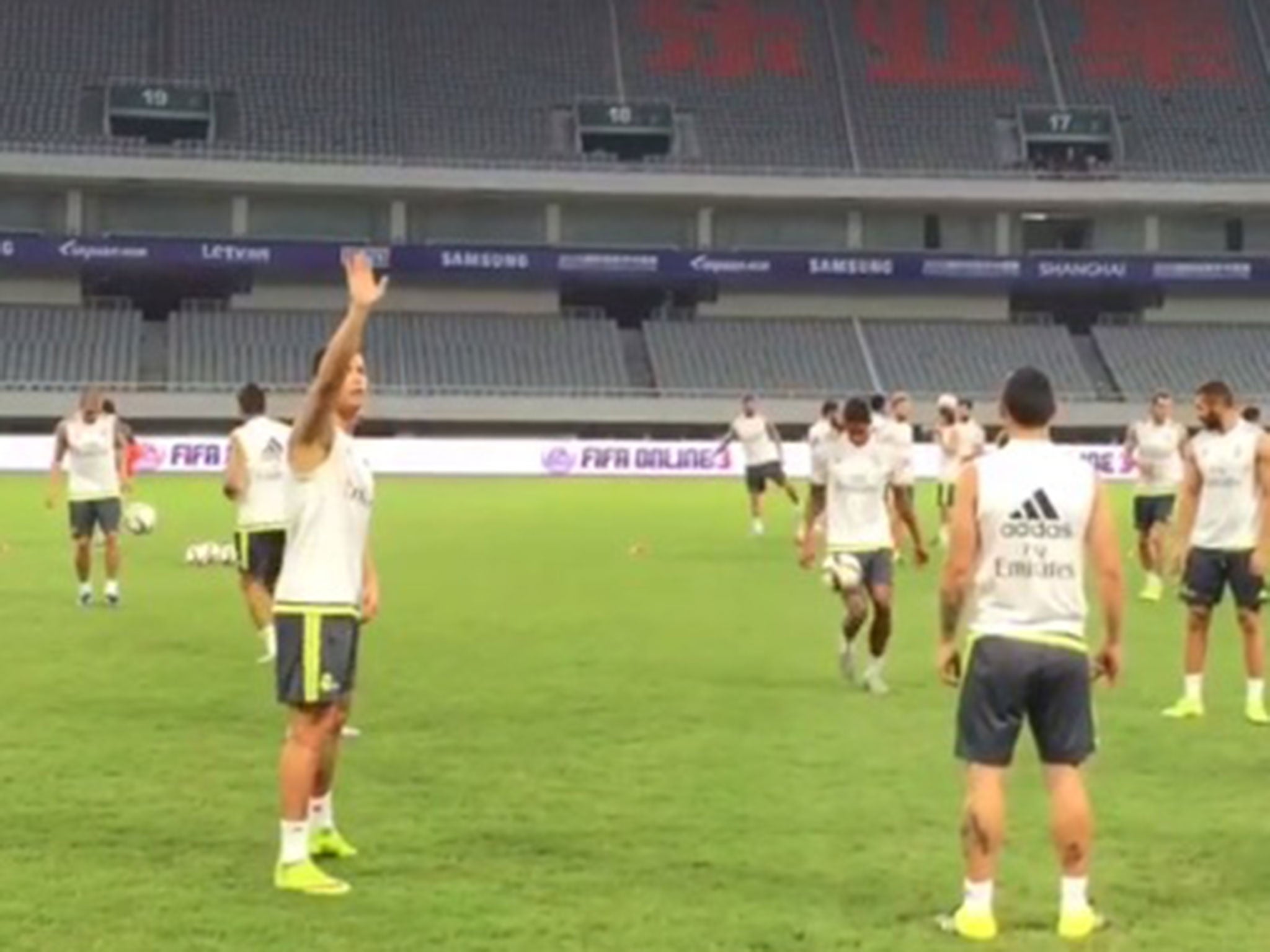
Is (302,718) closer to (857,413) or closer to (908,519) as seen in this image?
(857,413)

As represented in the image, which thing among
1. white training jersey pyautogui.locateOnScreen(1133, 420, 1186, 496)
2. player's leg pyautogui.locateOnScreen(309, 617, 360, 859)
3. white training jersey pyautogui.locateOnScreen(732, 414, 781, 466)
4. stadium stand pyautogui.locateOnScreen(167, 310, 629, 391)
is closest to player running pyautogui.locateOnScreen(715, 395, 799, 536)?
white training jersey pyautogui.locateOnScreen(732, 414, 781, 466)

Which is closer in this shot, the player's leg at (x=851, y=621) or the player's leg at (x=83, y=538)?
the player's leg at (x=851, y=621)

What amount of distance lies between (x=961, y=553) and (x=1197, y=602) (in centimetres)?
617

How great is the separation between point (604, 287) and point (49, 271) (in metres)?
17.9

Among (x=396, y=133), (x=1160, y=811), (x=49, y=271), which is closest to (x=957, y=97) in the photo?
(x=396, y=133)

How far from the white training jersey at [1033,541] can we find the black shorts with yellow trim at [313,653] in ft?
8.78

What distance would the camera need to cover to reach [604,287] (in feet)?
216

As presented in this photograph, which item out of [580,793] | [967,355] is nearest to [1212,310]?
[967,355]

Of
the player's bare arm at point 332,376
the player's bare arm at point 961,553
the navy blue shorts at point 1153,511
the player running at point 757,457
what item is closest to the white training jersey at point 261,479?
the player's bare arm at point 332,376

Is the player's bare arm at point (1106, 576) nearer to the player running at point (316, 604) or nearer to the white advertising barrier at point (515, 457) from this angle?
the player running at point (316, 604)

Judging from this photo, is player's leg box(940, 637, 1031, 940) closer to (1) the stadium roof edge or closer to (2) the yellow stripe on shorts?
(2) the yellow stripe on shorts

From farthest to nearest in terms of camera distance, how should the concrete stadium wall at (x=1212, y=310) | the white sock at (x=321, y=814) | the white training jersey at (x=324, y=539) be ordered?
the concrete stadium wall at (x=1212, y=310), the white sock at (x=321, y=814), the white training jersey at (x=324, y=539)

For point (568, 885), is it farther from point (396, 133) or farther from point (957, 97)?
point (957, 97)

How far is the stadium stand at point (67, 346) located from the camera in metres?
57.6
